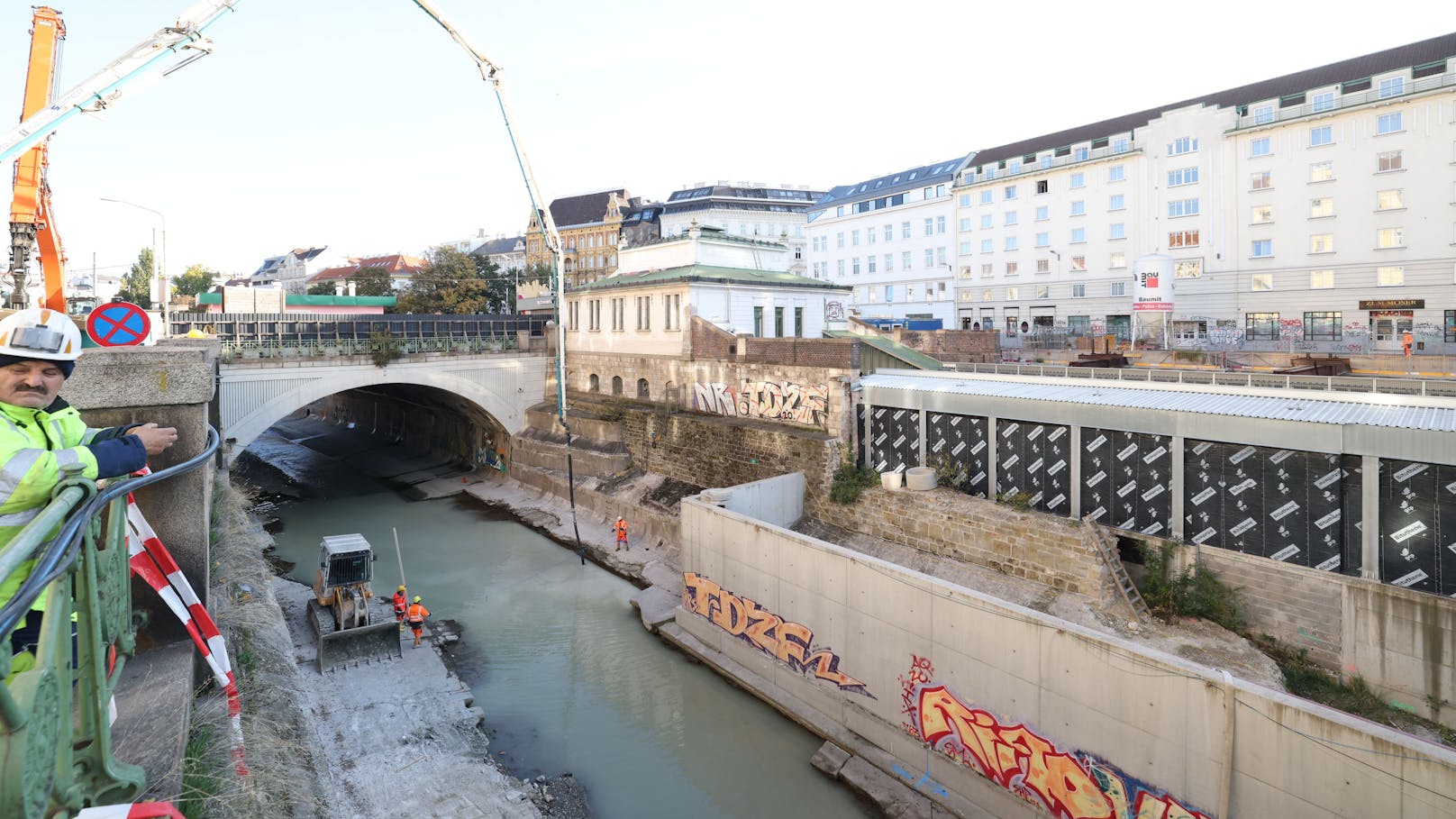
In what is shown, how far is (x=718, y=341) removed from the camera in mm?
32875

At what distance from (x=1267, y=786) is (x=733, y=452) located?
20.5 m

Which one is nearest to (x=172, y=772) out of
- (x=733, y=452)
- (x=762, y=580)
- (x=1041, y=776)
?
(x=1041, y=776)

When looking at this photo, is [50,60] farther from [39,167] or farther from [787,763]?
[787,763]

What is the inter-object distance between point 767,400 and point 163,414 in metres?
24.2

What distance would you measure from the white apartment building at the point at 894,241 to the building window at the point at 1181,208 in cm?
1655

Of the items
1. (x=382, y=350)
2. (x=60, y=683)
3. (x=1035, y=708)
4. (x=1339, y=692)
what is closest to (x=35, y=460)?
(x=60, y=683)

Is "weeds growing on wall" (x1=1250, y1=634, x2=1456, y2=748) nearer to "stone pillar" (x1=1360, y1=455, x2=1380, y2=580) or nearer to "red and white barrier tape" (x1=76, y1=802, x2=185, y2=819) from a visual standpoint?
"stone pillar" (x1=1360, y1=455, x2=1380, y2=580)

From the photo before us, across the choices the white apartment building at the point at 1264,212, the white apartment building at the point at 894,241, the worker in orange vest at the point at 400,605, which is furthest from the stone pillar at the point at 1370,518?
the white apartment building at the point at 894,241

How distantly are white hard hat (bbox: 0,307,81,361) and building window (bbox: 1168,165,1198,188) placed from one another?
174 ft

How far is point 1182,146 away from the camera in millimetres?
46125

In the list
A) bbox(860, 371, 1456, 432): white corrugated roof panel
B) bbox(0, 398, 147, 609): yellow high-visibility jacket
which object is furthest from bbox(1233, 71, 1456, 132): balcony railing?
bbox(0, 398, 147, 609): yellow high-visibility jacket

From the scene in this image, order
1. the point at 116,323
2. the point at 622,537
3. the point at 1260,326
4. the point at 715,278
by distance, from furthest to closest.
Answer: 1. the point at 1260,326
2. the point at 715,278
3. the point at 622,537
4. the point at 116,323

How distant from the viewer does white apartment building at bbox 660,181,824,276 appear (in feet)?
276

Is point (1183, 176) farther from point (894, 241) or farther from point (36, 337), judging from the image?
point (36, 337)
